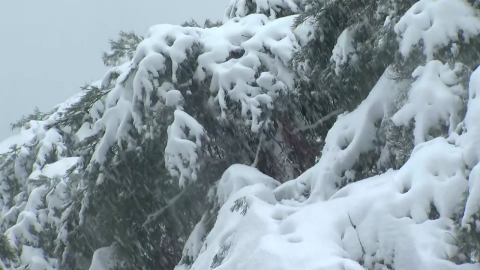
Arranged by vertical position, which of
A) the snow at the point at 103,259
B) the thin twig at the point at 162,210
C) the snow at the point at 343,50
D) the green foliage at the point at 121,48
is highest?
the green foliage at the point at 121,48

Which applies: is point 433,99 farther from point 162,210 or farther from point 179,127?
point 162,210

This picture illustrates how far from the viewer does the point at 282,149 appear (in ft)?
16.9

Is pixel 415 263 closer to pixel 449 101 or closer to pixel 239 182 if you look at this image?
pixel 449 101

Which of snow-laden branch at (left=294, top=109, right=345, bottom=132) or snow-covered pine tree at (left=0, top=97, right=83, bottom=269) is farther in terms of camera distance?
snow-covered pine tree at (left=0, top=97, right=83, bottom=269)

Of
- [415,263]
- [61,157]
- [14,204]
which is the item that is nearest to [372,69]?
[415,263]

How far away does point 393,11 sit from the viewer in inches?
160

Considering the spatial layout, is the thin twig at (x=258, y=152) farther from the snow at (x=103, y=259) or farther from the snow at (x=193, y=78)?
the snow at (x=103, y=259)

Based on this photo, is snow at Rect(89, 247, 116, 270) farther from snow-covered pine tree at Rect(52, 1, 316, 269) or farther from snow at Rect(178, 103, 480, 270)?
snow at Rect(178, 103, 480, 270)

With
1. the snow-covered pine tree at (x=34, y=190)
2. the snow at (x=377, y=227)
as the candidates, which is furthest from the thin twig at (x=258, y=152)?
the snow-covered pine tree at (x=34, y=190)

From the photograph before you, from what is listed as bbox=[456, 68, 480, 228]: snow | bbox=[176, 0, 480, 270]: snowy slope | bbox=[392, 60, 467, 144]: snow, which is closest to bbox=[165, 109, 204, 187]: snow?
bbox=[176, 0, 480, 270]: snowy slope

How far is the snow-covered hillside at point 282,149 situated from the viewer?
2.82m

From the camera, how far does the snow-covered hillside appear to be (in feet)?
9.25

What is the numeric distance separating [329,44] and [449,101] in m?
1.73

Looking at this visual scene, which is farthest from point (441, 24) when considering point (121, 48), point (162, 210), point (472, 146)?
point (121, 48)
